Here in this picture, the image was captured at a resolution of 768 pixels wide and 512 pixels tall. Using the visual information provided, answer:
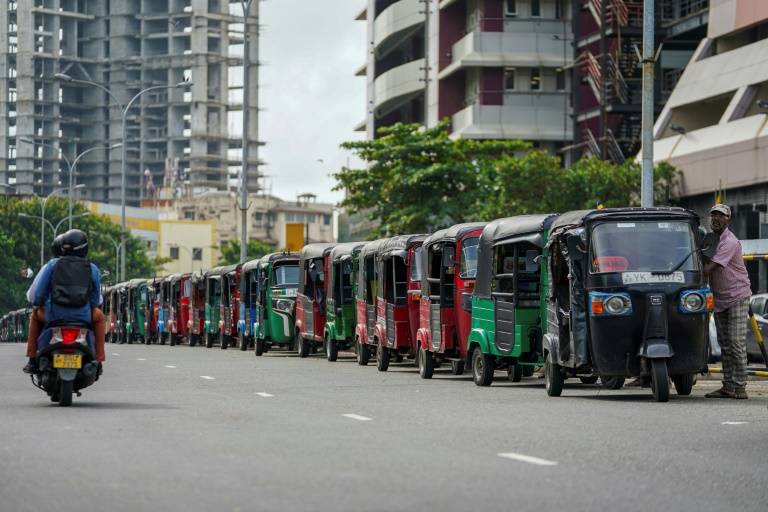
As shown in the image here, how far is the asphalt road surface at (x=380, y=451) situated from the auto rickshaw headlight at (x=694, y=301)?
1029 mm

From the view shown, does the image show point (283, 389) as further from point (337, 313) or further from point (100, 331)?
point (337, 313)

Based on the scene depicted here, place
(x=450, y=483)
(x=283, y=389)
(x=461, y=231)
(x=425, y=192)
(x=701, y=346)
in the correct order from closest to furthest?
(x=450, y=483) → (x=701, y=346) → (x=283, y=389) → (x=461, y=231) → (x=425, y=192)

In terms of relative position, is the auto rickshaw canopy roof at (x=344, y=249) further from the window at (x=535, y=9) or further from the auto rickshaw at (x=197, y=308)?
the window at (x=535, y=9)

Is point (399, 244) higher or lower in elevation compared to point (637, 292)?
higher

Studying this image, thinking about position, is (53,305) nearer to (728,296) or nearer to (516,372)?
(728,296)

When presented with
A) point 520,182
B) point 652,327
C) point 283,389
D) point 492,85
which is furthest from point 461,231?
point 492,85

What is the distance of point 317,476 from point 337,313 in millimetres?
22413

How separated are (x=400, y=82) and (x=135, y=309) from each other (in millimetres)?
27449

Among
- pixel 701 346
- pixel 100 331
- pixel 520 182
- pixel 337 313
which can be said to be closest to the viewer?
pixel 100 331

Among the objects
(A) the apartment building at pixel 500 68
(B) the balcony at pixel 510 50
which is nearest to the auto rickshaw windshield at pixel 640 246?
(A) the apartment building at pixel 500 68

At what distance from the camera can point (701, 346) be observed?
57.1ft

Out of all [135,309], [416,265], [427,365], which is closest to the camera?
[427,365]

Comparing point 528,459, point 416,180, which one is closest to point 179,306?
point 416,180

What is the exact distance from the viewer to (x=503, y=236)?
68.4ft
